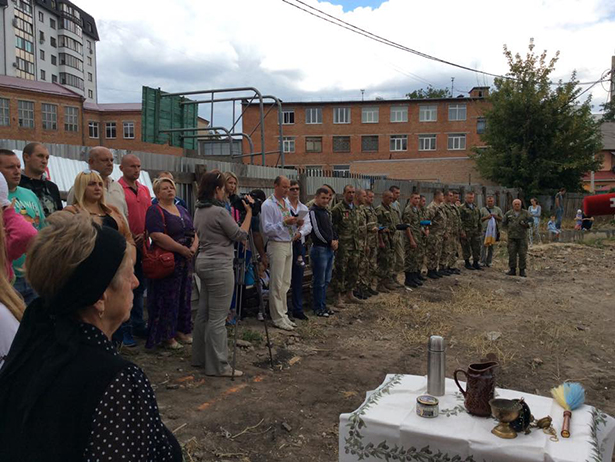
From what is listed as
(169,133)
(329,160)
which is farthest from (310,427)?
(329,160)

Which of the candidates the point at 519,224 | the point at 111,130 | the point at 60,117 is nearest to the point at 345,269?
the point at 519,224

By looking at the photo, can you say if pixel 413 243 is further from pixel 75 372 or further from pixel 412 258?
pixel 75 372

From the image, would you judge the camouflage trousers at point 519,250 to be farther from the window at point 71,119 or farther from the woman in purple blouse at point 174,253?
the window at point 71,119

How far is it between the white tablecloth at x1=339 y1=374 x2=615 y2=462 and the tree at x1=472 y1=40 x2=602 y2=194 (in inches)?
1153

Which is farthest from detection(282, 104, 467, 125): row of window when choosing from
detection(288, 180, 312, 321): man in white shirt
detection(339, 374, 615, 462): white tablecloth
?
detection(339, 374, 615, 462): white tablecloth

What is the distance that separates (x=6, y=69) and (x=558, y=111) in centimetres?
6059

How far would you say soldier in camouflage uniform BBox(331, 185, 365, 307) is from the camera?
A: 885 centimetres

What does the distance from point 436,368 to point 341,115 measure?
4775 centimetres

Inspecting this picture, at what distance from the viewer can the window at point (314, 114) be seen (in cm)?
4891

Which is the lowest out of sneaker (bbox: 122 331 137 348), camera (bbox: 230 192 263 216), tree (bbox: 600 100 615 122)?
sneaker (bbox: 122 331 137 348)

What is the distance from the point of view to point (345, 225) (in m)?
8.84

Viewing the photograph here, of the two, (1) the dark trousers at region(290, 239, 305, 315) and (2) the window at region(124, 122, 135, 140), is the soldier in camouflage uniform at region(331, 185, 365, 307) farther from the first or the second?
(2) the window at region(124, 122, 135, 140)

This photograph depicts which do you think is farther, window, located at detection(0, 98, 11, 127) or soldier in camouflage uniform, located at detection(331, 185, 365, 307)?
window, located at detection(0, 98, 11, 127)

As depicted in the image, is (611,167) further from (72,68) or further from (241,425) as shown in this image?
(72,68)
